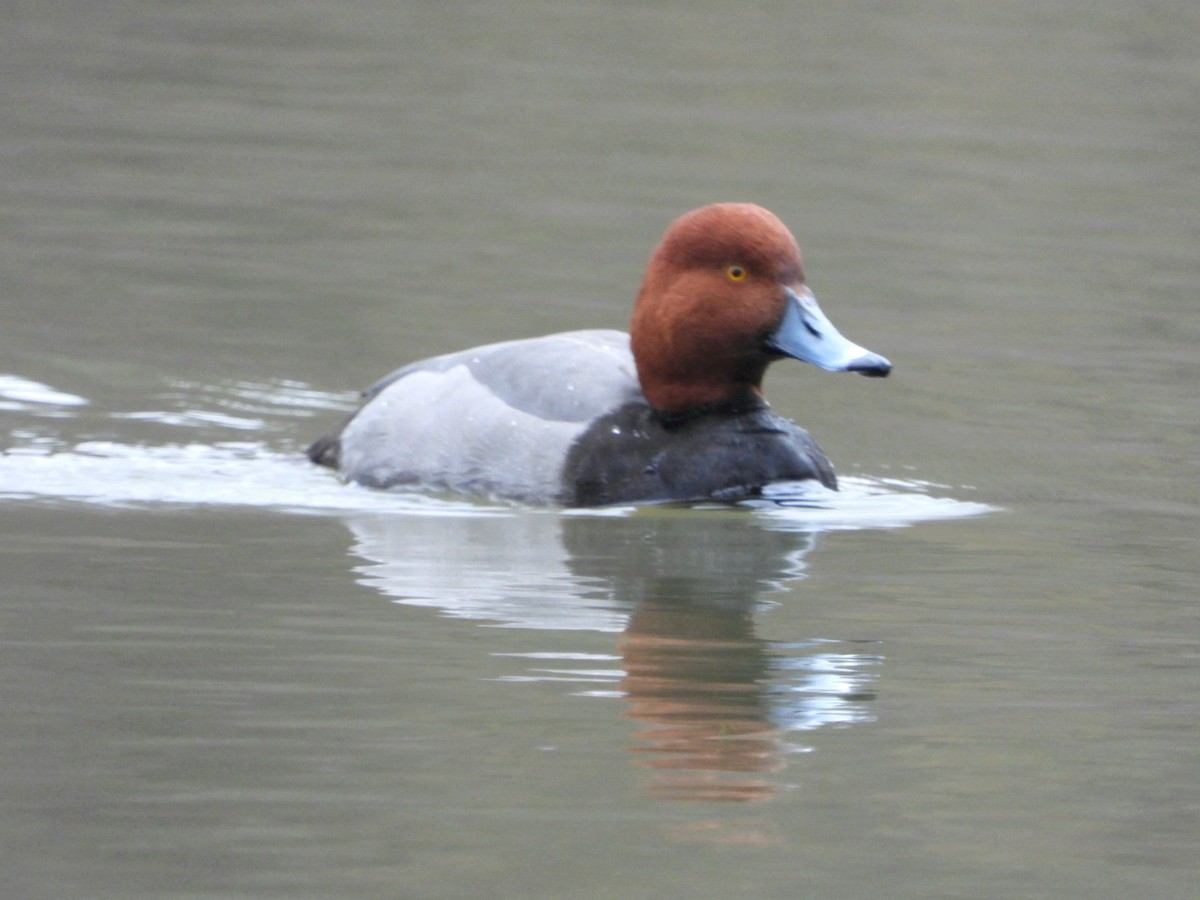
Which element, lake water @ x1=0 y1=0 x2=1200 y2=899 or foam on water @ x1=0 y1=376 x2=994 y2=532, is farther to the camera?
foam on water @ x1=0 y1=376 x2=994 y2=532

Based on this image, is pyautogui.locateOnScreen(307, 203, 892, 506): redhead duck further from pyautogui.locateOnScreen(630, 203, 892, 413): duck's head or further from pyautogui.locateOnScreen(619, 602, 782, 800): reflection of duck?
pyautogui.locateOnScreen(619, 602, 782, 800): reflection of duck

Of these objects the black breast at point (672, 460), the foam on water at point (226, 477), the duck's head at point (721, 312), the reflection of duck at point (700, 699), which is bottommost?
the reflection of duck at point (700, 699)

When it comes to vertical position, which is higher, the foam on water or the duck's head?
the duck's head

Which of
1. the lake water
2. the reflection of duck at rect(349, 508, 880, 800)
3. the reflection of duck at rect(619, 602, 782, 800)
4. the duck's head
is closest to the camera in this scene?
the lake water

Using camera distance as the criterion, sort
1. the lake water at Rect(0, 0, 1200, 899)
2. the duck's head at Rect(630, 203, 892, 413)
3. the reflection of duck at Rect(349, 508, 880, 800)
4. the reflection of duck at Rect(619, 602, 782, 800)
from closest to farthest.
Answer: the lake water at Rect(0, 0, 1200, 899) → the reflection of duck at Rect(619, 602, 782, 800) → the reflection of duck at Rect(349, 508, 880, 800) → the duck's head at Rect(630, 203, 892, 413)

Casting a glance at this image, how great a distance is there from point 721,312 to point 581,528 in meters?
0.88

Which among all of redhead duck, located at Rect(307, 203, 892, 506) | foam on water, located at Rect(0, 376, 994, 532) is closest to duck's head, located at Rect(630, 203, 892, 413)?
redhead duck, located at Rect(307, 203, 892, 506)

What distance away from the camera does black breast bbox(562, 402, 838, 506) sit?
7227 mm

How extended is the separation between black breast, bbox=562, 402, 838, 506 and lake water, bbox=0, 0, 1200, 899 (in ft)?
0.34

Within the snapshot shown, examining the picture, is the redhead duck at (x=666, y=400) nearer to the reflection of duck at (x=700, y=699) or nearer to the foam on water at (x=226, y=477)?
the foam on water at (x=226, y=477)

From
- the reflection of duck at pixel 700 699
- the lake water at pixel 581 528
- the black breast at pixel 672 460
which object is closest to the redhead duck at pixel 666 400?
the black breast at pixel 672 460

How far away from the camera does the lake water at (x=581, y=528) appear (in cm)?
429

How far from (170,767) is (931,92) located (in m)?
12.8

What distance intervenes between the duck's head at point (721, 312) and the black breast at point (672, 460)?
124 millimetres
